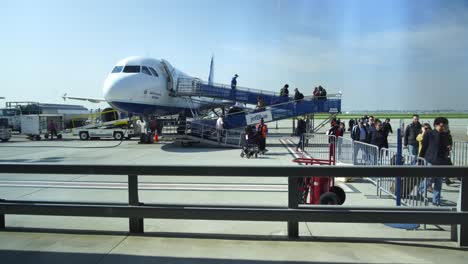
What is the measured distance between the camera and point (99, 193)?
26.2 feet

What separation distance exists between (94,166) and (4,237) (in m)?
1.58

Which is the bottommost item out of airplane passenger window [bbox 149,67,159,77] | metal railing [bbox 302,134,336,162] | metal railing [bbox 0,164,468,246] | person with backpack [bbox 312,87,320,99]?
metal railing [bbox 302,134,336,162]

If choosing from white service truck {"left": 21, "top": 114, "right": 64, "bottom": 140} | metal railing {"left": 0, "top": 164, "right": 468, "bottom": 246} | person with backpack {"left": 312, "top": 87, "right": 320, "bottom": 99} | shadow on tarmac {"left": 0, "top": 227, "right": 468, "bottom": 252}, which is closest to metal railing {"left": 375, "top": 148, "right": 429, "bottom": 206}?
shadow on tarmac {"left": 0, "top": 227, "right": 468, "bottom": 252}

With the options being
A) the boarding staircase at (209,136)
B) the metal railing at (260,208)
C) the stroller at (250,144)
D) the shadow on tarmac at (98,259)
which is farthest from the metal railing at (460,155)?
the boarding staircase at (209,136)

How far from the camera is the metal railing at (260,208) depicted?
4.01m

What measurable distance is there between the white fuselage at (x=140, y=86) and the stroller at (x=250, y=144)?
6.65 meters

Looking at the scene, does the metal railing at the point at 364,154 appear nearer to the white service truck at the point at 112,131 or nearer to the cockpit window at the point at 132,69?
the cockpit window at the point at 132,69

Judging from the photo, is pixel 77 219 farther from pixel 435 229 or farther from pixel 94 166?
pixel 435 229

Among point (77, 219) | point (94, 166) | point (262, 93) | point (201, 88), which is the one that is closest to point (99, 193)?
point (77, 219)

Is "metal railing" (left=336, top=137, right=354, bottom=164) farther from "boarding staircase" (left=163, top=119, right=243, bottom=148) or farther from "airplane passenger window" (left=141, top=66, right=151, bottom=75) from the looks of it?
"airplane passenger window" (left=141, top=66, right=151, bottom=75)

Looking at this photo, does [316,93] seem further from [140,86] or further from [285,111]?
[140,86]

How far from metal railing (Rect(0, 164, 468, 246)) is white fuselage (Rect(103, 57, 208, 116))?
551 inches

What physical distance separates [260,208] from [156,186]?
200 inches

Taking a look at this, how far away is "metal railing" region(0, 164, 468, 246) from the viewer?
13.2 ft
